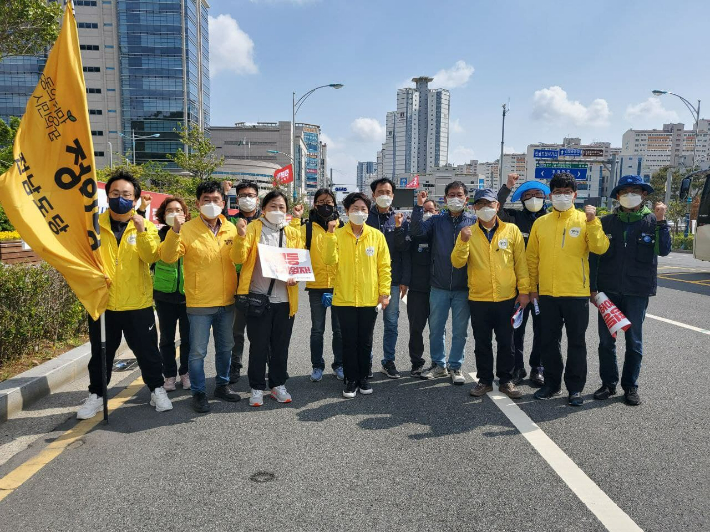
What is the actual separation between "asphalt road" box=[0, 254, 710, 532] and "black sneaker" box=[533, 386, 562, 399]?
123mm

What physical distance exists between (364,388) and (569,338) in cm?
196

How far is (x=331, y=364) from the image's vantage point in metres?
5.91

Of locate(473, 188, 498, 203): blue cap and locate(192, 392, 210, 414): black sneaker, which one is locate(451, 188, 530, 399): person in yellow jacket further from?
locate(192, 392, 210, 414): black sneaker

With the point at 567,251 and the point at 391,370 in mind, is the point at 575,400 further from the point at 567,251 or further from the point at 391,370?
the point at 391,370

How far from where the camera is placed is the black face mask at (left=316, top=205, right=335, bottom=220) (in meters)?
5.14

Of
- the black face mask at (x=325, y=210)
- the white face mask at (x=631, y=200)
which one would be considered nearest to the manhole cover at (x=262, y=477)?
the black face mask at (x=325, y=210)

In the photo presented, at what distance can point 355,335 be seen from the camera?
4871 millimetres

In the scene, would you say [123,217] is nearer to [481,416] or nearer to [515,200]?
[481,416]

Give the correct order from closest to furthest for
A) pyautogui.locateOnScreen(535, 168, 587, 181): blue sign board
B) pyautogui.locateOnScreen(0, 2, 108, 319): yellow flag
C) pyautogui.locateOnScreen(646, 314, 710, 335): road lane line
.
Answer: pyautogui.locateOnScreen(0, 2, 108, 319): yellow flag, pyautogui.locateOnScreen(646, 314, 710, 335): road lane line, pyautogui.locateOnScreen(535, 168, 587, 181): blue sign board

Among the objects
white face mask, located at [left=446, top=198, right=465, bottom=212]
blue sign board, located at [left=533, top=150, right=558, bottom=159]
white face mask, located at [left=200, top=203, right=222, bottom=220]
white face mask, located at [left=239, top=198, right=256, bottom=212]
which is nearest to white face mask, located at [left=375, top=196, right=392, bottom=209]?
white face mask, located at [left=446, top=198, right=465, bottom=212]

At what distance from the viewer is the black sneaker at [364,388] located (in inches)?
191

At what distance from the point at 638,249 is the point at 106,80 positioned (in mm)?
90684

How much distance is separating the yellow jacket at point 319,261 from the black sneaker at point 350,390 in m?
1.03

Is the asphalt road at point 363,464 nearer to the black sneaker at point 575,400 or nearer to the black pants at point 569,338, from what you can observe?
the black sneaker at point 575,400
